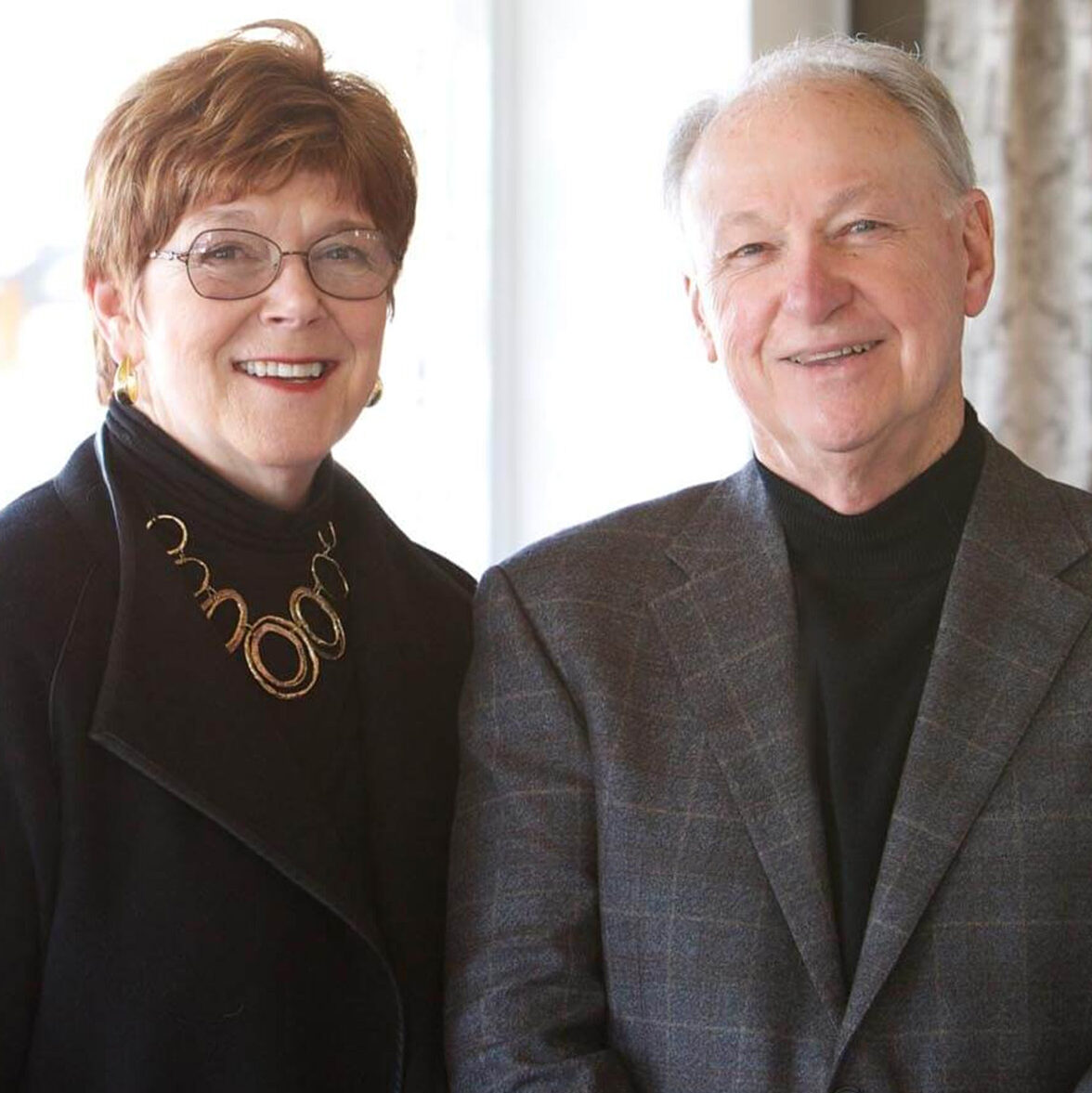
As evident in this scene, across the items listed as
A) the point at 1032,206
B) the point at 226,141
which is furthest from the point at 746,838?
the point at 1032,206

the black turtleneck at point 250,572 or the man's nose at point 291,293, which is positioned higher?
the man's nose at point 291,293

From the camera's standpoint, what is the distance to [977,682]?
6.00ft

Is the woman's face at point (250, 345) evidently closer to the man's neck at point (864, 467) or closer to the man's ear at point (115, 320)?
the man's ear at point (115, 320)

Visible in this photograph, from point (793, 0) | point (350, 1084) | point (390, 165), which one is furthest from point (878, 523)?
point (793, 0)

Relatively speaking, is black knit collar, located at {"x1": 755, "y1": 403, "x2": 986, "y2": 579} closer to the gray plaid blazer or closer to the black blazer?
the gray plaid blazer

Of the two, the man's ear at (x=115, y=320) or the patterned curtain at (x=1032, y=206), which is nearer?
the man's ear at (x=115, y=320)

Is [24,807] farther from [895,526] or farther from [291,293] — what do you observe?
[895,526]

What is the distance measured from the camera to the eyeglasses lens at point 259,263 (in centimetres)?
190

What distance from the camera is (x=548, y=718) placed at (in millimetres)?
1902

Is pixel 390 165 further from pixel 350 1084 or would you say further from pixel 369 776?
pixel 350 1084

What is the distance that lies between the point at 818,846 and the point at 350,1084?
54cm

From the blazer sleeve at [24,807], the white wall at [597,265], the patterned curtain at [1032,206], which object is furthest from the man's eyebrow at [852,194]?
the patterned curtain at [1032,206]

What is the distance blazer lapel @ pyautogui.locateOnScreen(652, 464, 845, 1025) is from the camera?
5.81 ft

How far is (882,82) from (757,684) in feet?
2.17
